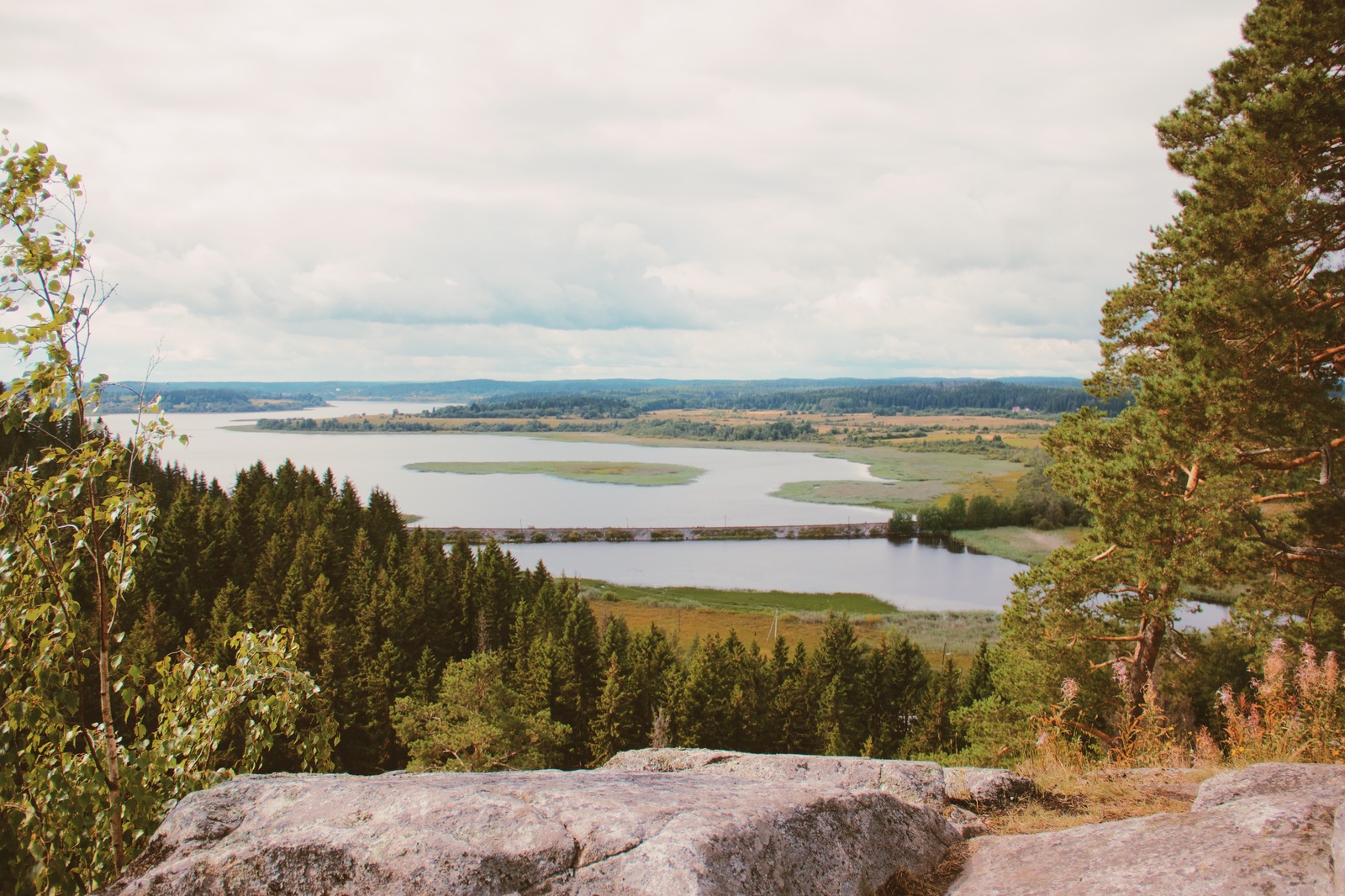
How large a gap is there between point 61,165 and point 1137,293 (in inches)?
583

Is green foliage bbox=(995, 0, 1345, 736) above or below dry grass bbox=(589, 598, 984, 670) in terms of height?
above

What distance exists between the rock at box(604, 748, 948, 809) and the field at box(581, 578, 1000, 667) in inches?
1242

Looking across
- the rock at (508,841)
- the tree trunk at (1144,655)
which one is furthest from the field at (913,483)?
the rock at (508,841)

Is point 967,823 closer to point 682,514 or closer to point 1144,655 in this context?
point 1144,655

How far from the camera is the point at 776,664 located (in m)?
29.1

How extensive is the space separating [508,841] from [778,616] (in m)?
44.2

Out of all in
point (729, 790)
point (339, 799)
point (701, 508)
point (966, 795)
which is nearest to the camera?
point (339, 799)

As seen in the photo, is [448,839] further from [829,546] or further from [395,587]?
[829,546]

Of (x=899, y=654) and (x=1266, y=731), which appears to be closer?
(x=1266, y=731)

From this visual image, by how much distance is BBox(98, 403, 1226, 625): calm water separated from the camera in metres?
56.4

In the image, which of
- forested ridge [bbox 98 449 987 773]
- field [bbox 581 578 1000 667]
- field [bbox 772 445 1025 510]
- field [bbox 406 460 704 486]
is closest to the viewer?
forested ridge [bbox 98 449 987 773]

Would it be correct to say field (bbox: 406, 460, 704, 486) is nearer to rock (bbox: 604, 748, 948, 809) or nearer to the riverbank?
the riverbank

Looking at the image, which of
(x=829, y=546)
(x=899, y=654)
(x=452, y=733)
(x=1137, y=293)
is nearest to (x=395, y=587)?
(x=452, y=733)

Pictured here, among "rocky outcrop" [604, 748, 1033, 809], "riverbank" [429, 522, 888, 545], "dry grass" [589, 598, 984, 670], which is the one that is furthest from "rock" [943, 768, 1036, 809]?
"riverbank" [429, 522, 888, 545]
